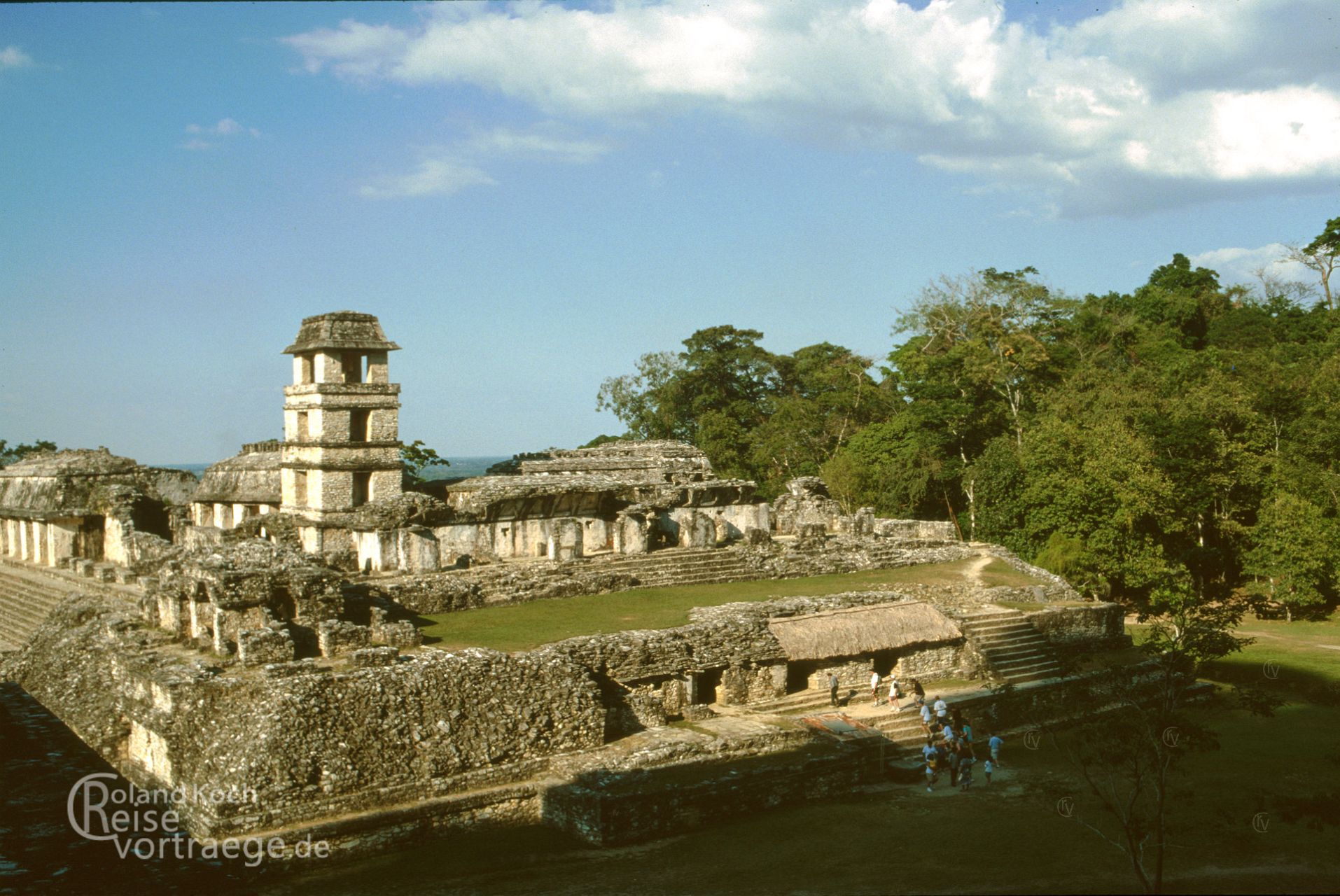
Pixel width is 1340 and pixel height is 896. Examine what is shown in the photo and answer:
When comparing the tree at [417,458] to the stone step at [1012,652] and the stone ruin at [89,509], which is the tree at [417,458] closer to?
the stone ruin at [89,509]

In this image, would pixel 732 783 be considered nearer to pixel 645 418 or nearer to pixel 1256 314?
pixel 645 418

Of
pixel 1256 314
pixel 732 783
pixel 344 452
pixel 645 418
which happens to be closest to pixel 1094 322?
pixel 1256 314

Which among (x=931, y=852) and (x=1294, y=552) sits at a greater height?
(x=1294, y=552)

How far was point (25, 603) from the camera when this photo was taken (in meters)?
27.1

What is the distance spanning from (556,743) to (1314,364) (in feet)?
108

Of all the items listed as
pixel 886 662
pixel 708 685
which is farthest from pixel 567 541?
pixel 886 662

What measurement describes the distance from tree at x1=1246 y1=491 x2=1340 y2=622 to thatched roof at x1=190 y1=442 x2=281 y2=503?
27.6 metres

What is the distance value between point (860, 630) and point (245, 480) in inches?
707

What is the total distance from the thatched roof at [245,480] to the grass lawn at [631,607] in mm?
10154

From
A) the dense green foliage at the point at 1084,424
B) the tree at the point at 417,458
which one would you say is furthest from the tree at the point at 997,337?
the tree at the point at 417,458

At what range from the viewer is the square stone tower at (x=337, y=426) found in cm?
2634

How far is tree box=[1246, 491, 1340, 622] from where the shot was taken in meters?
31.9

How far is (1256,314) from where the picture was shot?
5141 cm

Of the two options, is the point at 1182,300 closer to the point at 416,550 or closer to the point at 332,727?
the point at 416,550
